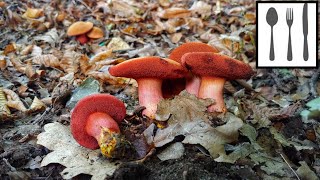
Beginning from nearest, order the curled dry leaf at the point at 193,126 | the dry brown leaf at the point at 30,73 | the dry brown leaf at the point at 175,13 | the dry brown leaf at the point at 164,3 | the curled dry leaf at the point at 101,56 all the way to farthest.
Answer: the curled dry leaf at the point at 193,126 < the dry brown leaf at the point at 30,73 < the curled dry leaf at the point at 101,56 < the dry brown leaf at the point at 175,13 < the dry brown leaf at the point at 164,3

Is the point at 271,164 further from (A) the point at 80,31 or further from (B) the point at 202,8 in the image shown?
(B) the point at 202,8

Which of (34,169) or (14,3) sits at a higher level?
(14,3)

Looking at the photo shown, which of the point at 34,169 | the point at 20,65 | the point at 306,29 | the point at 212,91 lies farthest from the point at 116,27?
the point at 34,169

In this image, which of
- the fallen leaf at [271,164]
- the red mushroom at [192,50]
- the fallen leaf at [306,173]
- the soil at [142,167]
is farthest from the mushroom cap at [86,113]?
the fallen leaf at [306,173]

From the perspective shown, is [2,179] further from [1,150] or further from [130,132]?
[130,132]

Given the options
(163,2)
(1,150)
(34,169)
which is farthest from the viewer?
(163,2)

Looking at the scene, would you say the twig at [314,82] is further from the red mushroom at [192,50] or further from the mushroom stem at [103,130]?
the mushroom stem at [103,130]
